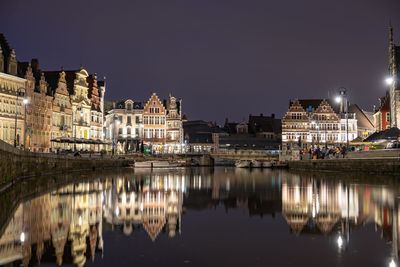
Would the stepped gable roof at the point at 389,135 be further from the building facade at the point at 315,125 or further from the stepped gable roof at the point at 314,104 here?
the stepped gable roof at the point at 314,104

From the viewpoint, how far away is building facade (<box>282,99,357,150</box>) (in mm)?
112750

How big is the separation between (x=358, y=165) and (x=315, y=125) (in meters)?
64.4

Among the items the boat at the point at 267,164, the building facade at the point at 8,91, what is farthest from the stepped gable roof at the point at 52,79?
the boat at the point at 267,164

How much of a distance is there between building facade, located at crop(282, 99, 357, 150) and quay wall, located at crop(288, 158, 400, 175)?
4628 centimetres

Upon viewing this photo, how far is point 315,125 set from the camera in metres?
112

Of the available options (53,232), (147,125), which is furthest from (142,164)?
(53,232)

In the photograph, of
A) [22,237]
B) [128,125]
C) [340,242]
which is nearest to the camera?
[340,242]

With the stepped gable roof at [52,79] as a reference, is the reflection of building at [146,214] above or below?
below

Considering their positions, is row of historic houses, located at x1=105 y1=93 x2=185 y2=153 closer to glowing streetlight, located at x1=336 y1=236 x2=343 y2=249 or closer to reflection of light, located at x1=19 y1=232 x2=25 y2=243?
reflection of light, located at x1=19 y1=232 x2=25 y2=243

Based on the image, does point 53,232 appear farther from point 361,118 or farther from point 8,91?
point 361,118

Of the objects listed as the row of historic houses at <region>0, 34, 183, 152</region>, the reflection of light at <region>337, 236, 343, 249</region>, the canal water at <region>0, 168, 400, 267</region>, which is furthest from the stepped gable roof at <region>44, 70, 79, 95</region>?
the reflection of light at <region>337, 236, 343, 249</region>

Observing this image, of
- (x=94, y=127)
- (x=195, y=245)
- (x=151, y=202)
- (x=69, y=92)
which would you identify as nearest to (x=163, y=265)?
(x=195, y=245)

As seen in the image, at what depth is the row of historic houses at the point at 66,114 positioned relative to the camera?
213 ft

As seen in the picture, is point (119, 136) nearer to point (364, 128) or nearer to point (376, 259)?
point (364, 128)
